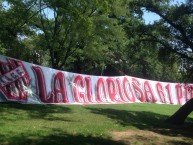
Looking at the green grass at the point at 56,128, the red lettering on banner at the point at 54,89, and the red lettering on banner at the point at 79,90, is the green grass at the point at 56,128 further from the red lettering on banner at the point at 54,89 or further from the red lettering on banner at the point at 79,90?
the red lettering on banner at the point at 79,90

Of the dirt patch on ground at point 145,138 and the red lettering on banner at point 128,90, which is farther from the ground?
the red lettering on banner at point 128,90

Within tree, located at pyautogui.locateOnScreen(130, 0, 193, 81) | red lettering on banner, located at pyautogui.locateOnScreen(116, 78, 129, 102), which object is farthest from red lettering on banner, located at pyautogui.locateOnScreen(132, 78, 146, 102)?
tree, located at pyautogui.locateOnScreen(130, 0, 193, 81)

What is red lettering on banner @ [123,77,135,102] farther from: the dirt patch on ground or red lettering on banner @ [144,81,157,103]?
the dirt patch on ground

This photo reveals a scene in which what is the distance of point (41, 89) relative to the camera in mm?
21781

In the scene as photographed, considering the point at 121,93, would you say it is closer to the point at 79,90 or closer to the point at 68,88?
the point at 79,90

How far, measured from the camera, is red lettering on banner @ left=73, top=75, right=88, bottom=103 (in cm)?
2473

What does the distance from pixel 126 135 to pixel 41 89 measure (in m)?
9.17

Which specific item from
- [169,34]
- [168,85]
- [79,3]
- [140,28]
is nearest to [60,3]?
[79,3]

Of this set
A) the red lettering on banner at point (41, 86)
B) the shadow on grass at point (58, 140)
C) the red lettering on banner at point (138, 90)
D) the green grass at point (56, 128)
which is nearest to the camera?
the shadow on grass at point (58, 140)

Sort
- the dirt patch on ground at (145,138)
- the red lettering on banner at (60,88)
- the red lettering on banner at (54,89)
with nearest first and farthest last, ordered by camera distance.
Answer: the dirt patch on ground at (145,138) < the red lettering on banner at (54,89) < the red lettering on banner at (60,88)

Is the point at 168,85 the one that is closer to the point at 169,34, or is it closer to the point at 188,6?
the point at 169,34

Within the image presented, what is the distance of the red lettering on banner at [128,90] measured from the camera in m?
30.6

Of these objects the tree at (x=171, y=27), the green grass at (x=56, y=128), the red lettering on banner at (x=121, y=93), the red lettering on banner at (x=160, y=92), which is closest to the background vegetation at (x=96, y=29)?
the tree at (x=171, y=27)

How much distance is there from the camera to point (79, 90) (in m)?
25.2
